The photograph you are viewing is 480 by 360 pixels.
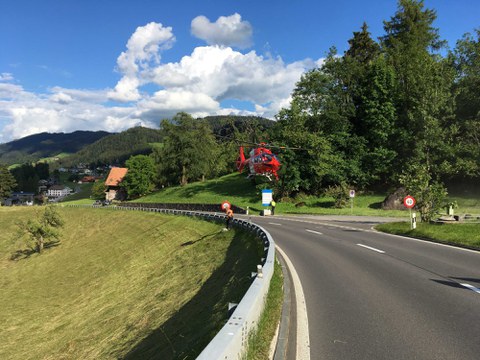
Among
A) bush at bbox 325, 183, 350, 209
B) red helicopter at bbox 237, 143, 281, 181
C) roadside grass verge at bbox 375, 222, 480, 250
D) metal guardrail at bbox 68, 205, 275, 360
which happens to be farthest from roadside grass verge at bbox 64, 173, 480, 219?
metal guardrail at bbox 68, 205, 275, 360

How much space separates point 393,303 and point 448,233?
11.4 meters

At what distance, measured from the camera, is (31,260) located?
1395 inches

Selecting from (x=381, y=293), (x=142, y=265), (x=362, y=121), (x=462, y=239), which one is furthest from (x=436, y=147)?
(x=381, y=293)

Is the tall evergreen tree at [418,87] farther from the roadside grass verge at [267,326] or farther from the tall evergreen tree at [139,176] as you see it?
the tall evergreen tree at [139,176]

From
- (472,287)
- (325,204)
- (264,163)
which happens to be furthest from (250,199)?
(472,287)

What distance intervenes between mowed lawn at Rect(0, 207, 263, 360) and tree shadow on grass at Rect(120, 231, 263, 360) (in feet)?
0.15

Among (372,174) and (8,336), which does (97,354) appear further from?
(372,174)

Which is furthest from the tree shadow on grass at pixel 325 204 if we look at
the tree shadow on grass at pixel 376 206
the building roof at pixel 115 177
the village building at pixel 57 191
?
the village building at pixel 57 191

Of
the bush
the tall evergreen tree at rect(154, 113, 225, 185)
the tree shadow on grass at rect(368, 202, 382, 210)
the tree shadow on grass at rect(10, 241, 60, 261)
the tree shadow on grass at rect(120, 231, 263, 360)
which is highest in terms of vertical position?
the tall evergreen tree at rect(154, 113, 225, 185)

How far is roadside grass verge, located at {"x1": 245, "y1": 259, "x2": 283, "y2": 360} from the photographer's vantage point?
496 centimetres

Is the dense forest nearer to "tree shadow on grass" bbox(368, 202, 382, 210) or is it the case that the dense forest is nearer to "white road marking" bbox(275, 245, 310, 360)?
"tree shadow on grass" bbox(368, 202, 382, 210)

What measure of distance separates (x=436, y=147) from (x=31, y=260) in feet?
154

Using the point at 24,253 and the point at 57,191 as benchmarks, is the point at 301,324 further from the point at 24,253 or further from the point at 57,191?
the point at 57,191

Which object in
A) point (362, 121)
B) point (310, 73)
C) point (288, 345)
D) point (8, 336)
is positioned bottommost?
point (8, 336)
